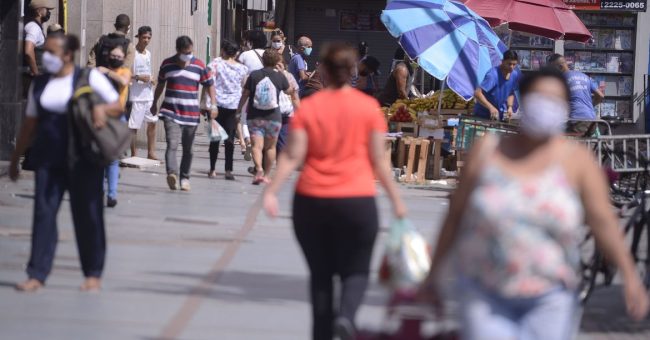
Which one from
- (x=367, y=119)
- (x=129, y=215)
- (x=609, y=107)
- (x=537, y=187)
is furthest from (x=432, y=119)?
(x=537, y=187)

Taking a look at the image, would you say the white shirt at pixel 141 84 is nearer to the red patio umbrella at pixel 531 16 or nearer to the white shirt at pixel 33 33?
the white shirt at pixel 33 33

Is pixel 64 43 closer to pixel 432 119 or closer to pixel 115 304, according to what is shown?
pixel 115 304

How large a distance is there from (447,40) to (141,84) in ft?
13.6

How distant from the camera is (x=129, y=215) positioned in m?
13.3

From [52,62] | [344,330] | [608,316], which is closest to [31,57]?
[52,62]

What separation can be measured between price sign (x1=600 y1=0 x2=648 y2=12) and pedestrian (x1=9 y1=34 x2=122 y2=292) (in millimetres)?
18762

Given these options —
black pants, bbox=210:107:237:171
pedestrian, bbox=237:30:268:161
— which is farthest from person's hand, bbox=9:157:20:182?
pedestrian, bbox=237:30:268:161

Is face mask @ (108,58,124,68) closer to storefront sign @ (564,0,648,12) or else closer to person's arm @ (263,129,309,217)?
person's arm @ (263,129,309,217)

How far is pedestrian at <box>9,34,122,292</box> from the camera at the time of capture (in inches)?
356

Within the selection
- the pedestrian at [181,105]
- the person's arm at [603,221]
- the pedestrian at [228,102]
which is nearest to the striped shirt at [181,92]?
the pedestrian at [181,105]

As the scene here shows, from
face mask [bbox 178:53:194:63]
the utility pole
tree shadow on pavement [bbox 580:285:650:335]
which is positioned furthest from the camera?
the utility pole

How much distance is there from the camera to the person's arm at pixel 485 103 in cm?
1730

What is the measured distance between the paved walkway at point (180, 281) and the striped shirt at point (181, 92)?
3.80 feet

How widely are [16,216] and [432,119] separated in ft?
25.5
